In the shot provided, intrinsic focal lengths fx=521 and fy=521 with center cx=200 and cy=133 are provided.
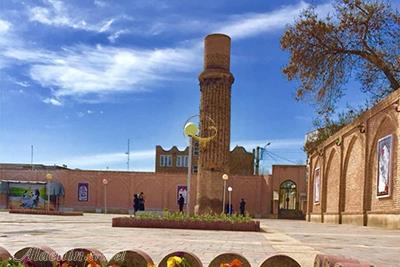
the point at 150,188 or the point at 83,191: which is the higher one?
the point at 150,188

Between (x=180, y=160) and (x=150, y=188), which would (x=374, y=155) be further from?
(x=180, y=160)

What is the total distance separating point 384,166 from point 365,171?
2.45 meters

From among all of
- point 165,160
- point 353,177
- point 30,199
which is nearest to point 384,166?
point 353,177

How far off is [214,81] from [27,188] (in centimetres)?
1799

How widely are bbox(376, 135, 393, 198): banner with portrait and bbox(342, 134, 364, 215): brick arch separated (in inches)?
91.0

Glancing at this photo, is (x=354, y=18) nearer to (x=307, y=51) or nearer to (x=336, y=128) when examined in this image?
(x=307, y=51)

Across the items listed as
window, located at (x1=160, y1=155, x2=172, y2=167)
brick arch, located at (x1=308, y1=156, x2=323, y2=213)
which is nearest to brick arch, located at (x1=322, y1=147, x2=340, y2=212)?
brick arch, located at (x1=308, y1=156, x2=323, y2=213)

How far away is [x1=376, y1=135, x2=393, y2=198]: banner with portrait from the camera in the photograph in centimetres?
1643

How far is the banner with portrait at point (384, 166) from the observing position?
16.4 meters

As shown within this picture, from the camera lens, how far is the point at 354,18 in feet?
72.1

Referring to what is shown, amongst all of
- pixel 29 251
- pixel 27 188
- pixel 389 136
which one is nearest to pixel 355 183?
pixel 389 136

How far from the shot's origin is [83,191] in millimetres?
43469

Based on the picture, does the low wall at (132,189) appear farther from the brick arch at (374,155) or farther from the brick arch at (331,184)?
the brick arch at (374,155)

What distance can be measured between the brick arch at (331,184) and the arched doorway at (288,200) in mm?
12121
